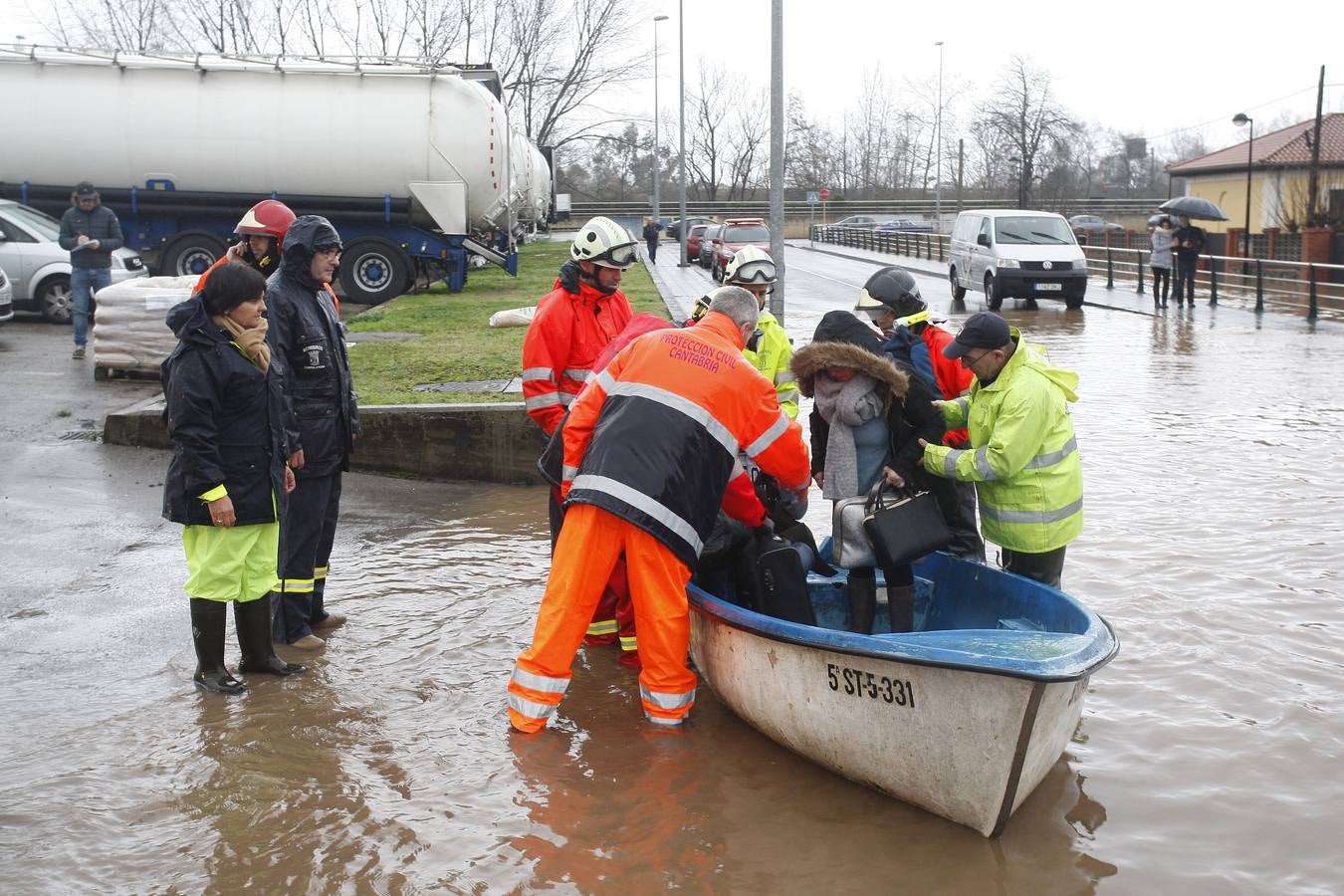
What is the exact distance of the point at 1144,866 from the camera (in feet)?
14.5

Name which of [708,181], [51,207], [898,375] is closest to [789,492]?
[898,375]

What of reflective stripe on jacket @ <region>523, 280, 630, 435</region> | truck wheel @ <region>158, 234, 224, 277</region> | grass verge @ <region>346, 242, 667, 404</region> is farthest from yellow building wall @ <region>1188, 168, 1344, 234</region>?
reflective stripe on jacket @ <region>523, 280, 630, 435</region>

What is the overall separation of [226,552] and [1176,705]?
4221 millimetres

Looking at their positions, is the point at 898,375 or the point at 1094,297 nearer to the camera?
the point at 898,375

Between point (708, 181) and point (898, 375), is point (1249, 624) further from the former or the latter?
point (708, 181)

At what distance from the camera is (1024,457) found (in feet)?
17.6

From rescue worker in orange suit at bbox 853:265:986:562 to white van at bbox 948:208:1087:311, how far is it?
61.7 feet

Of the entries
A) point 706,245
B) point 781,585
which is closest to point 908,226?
point 706,245

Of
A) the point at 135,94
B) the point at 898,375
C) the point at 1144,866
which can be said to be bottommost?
the point at 1144,866

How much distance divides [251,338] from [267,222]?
3.51 ft

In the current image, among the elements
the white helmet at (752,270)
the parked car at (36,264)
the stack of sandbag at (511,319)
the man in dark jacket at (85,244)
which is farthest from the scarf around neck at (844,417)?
the parked car at (36,264)

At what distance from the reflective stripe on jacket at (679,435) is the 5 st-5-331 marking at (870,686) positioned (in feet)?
2.78

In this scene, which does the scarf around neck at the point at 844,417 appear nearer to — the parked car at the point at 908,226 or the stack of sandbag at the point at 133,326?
the stack of sandbag at the point at 133,326

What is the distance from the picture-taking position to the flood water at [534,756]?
432 cm
